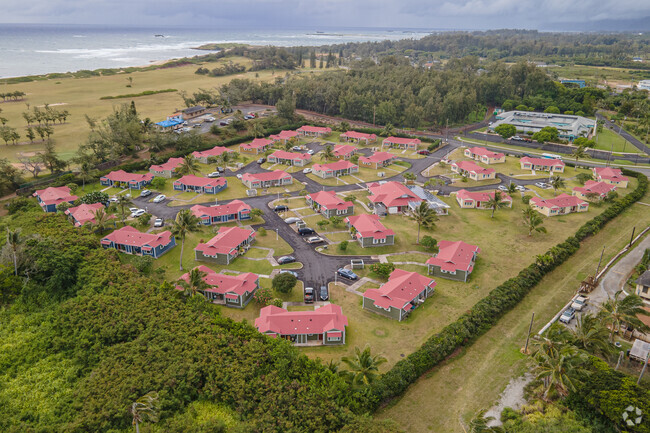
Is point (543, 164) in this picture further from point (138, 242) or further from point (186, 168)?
point (138, 242)

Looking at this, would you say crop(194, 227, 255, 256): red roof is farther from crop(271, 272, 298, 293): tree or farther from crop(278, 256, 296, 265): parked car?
crop(271, 272, 298, 293): tree

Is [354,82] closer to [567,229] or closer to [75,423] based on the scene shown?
[567,229]

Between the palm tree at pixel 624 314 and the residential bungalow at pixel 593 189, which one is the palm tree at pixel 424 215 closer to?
the palm tree at pixel 624 314

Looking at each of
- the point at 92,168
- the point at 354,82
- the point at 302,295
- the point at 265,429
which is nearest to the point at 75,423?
the point at 265,429

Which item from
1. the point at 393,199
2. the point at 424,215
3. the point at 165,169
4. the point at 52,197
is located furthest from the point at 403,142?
the point at 52,197

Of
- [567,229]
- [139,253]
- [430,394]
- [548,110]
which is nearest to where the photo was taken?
[430,394]

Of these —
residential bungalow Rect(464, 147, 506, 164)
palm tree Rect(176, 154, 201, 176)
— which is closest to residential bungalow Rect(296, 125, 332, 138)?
palm tree Rect(176, 154, 201, 176)
